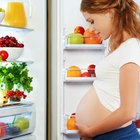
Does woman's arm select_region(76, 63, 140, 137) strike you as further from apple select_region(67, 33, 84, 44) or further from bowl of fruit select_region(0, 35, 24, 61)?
apple select_region(67, 33, 84, 44)

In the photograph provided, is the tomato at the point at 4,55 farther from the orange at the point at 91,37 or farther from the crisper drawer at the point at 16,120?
the orange at the point at 91,37

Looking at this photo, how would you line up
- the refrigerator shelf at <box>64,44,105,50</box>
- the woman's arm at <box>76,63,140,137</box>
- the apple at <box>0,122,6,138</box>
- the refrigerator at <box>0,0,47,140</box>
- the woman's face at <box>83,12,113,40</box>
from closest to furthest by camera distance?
the woman's arm at <box>76,63,140,137</box> < the woman's face at <box>83,12,113,40</box> < the apple at <box>0,122,6,138</box> < the refrigerator at <box>0,0,47,140</box> < the refrigerator shelf at <box>64,44,105,50</box>

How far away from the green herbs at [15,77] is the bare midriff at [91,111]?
0.59m

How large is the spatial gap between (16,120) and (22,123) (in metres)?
0.04

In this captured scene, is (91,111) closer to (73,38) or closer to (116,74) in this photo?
(116,74)

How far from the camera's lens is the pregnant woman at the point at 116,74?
1.03 meters

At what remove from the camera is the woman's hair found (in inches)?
43.8

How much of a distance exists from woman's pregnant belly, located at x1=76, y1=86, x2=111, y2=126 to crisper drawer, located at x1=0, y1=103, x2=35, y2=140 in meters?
0.53

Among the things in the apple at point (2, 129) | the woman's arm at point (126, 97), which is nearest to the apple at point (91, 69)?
the apple at point (2, 129)

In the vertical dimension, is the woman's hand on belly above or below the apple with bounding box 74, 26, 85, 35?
below

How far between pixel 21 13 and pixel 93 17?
30.4 inches

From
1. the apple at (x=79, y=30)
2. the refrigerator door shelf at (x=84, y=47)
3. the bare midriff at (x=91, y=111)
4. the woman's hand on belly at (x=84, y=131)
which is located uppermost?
the apple at (x=79, y=30)

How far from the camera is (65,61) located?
2.10m

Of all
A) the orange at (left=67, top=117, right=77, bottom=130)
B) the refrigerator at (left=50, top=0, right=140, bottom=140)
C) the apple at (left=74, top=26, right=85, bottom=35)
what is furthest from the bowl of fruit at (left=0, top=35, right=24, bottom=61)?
the orange at (left=67, top=117, right=77, bottom=130)
